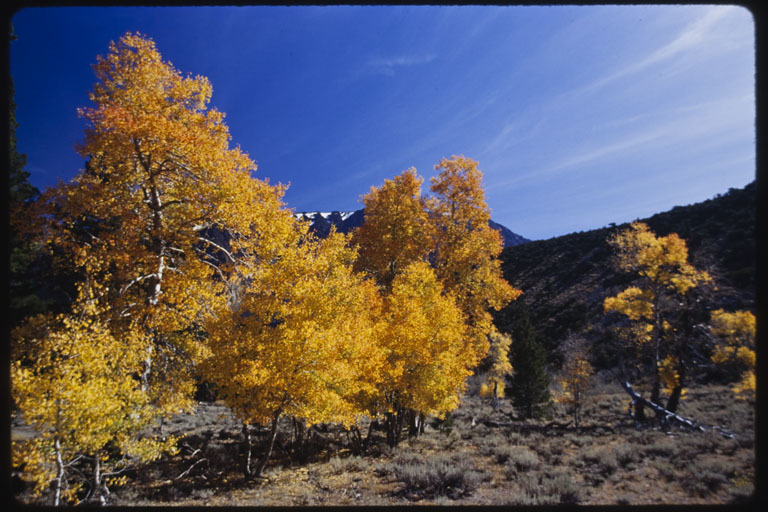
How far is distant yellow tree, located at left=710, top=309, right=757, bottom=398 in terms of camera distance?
3.01 m

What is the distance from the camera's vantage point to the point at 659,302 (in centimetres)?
884

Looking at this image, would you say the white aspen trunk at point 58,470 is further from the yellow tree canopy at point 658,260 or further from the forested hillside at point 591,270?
the yellow tree canopy at point 658,260

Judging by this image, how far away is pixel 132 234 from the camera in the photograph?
8078 millimetres

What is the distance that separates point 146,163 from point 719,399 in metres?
12.5

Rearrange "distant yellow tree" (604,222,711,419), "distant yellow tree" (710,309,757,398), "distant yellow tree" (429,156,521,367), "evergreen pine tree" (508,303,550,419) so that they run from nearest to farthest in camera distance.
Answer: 1. "distant yellow tree" (710,309,757,398)
2. "distant yellow tree" (604,222,711,419)
3. "distant yellow tree" (429,156,521,367)
4. "evergreen pine tree" (508,303,550,419)

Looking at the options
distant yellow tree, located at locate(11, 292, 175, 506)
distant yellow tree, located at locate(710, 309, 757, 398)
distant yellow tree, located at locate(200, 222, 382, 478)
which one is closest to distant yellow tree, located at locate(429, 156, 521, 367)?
distant yellow tree, located at locate(200, 222, 382, 478)

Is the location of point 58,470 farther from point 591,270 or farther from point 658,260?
point 591,270

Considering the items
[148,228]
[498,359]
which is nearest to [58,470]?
[148,228]

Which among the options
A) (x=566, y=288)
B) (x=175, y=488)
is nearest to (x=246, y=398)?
(x=175, y=488)

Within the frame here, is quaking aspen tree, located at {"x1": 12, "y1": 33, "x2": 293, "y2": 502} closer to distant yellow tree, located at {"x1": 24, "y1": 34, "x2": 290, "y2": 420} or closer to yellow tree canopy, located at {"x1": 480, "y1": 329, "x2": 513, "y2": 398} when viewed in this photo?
distant yellow tree, located at {"x1": 24, "y1": 34, "x2": 290, "y2": 420}

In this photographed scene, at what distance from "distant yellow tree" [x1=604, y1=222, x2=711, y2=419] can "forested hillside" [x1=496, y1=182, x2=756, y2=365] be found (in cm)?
51

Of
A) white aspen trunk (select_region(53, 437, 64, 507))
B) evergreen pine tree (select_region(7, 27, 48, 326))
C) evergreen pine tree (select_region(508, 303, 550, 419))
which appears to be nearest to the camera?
white aspen trunk (select_region(53, 437, 64, 507))

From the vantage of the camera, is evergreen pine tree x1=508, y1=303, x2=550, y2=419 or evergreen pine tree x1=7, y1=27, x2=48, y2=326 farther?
evergreen pine tree x1=508, y1=303, x2=550, y2=419

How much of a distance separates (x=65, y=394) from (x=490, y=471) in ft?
32.9
